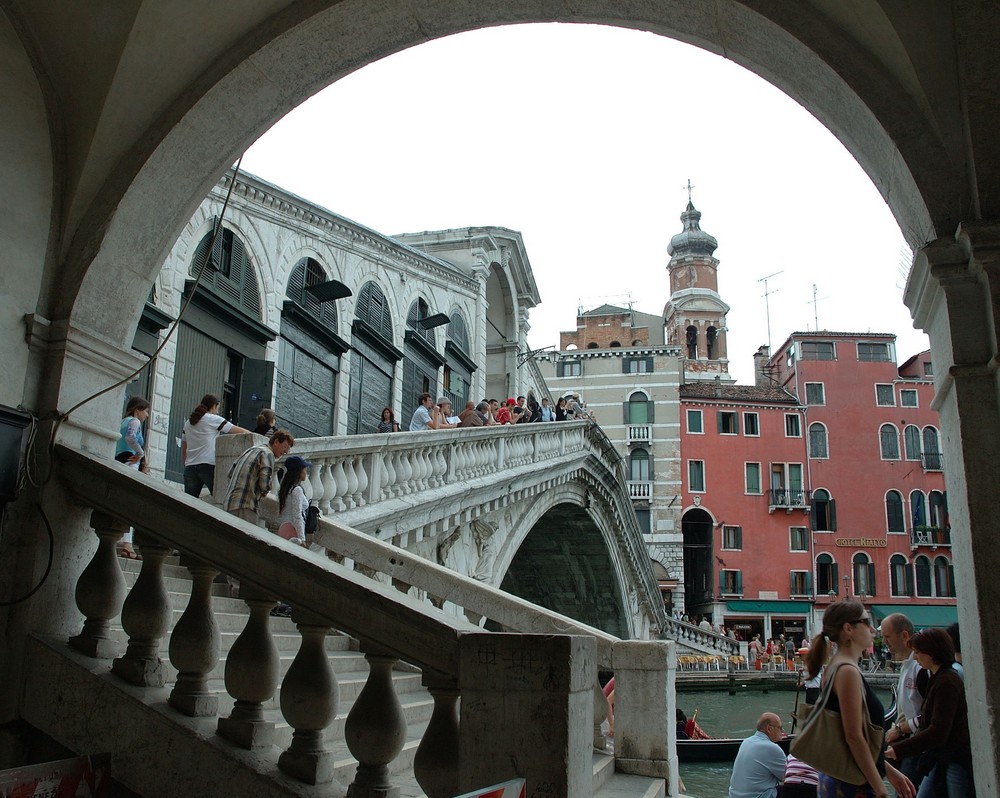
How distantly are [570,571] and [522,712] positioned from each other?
25.0m

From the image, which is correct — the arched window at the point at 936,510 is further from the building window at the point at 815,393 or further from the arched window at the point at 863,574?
the building window at the point at 815,393

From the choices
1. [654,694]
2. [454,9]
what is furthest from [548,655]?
[654,694]

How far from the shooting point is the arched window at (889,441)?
41094mm

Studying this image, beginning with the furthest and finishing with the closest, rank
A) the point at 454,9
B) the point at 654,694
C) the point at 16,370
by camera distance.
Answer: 1. the point at 654,694
2. the point at 454,9
3. the point at 16,370

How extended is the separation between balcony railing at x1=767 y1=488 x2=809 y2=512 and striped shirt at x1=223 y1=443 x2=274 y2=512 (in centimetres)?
3668

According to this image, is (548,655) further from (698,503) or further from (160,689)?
(698,503)

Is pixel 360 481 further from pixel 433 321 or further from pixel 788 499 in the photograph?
pixel 788 499

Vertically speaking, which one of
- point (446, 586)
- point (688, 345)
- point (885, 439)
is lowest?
point (446, 586)

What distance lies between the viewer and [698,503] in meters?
41.2

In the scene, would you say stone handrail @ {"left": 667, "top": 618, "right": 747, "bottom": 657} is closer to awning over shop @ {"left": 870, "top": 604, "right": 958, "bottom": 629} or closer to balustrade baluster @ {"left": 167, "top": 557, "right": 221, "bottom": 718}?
awning over shop @ {"left": 870, "top": 604, "right": 958, "bottom": 629}

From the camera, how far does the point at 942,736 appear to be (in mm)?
4047

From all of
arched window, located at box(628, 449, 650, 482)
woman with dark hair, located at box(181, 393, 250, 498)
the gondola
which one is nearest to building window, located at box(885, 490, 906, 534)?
arched window, located at box(628, 449, 650, 482)

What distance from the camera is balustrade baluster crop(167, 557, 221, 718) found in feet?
9.74

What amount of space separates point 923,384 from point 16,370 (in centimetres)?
4294
